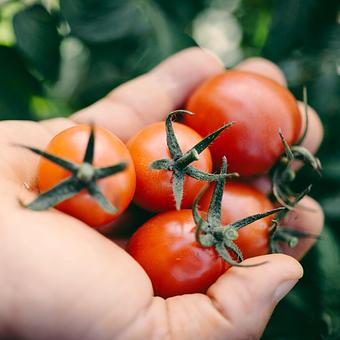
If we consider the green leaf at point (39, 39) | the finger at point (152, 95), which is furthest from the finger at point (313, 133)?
the green leaf at point (39, 39)

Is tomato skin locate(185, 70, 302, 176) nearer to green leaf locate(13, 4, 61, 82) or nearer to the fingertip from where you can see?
the fingertip

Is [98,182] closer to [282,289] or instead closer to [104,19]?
[282,289]

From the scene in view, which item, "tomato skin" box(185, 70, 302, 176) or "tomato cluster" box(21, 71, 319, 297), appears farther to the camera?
"tomato skin" box(185, 70, 302, 176)

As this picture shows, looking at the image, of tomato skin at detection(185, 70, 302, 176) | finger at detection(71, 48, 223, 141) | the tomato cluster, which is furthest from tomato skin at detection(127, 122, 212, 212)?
finger at detection(71, 48, 223, 141)

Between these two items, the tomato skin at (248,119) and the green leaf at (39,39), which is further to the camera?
the green leaf at (39,39)

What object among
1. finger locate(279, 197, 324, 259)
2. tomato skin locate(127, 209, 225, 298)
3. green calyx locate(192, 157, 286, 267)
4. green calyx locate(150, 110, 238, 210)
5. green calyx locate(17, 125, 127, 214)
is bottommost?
finger locate(279, 197, 324, 259)

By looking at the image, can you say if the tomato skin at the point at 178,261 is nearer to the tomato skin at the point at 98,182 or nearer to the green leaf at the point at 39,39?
the tomato skin at the point at 98,182
